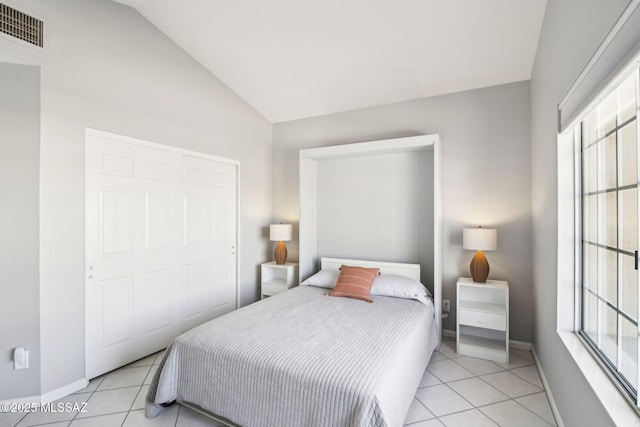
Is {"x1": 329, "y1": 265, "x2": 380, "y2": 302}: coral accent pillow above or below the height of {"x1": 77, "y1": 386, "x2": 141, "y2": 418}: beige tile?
above

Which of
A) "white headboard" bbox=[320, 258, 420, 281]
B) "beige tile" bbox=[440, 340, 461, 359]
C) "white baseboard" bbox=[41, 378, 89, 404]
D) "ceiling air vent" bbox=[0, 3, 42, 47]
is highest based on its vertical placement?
"ceiling air vent" bbox=[0, 3, 42, 47]

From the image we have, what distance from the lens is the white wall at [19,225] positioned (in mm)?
2029

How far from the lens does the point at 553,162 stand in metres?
2.05

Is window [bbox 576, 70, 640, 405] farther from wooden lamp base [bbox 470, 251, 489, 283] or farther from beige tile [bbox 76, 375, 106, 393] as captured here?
beige tile [bbox 76, 375, 106, 393]

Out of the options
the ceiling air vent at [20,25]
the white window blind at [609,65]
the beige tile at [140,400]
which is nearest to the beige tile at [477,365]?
the white window blind at [609,65]

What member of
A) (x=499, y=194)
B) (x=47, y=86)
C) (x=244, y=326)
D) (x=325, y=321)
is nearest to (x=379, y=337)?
(x=325, y=321)

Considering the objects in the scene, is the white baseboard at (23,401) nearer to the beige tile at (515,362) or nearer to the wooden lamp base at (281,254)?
the wooden lamp base at (281,254)

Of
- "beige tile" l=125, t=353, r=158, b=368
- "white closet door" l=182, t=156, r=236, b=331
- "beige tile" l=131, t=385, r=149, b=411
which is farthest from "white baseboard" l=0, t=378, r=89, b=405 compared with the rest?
"white closet door" l=182, t=156, r=236, b=331

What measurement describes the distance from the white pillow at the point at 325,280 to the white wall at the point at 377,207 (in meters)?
0.45

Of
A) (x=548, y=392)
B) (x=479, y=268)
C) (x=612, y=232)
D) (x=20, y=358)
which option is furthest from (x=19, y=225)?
(x=548, y=392)

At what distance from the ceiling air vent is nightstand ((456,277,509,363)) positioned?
12.6 ft

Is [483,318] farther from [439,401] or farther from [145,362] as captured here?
[145,362]

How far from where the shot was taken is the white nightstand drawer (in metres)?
Result: 2.66

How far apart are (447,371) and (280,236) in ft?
7.57
